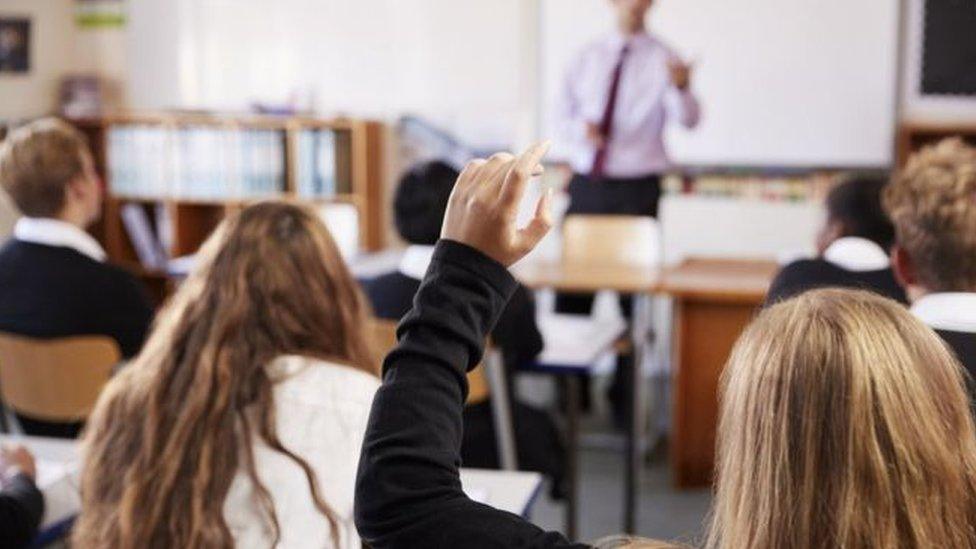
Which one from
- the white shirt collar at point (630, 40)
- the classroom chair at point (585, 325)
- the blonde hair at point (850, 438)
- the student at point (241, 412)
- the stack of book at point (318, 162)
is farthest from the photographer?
the stack of book at point (318, 162)

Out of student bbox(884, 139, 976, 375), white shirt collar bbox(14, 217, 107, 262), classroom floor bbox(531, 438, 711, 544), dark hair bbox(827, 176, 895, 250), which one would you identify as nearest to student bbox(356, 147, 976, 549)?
student bbox(884, 139, 976, 375)

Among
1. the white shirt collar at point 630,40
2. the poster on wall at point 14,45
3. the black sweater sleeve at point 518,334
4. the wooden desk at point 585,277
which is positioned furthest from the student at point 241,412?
the poster on wall at point 14,45

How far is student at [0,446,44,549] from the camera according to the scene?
173 cm

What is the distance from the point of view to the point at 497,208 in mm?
824

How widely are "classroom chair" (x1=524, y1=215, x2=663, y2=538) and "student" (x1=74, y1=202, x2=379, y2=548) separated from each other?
4.74ft

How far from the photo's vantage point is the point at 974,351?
1.71 meters

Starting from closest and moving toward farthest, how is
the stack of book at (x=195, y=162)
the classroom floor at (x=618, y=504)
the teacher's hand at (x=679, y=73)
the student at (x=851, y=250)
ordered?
the student at (x=851, y=250) → the classroom floor at (x=618, y=504) → the teacher's hand at (x=679, y=73) → the stack of book at (x=195, y=162)

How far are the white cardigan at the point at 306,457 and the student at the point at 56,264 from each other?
141 centimetres

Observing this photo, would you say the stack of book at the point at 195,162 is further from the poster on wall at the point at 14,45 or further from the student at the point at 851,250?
the student at the point at 851,250

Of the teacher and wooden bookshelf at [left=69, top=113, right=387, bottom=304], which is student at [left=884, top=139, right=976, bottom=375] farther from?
wooden bookshelf at [left=69, top=113, right=387, bottom=304]

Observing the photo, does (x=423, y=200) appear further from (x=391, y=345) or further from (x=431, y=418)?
(x=431, y=418)

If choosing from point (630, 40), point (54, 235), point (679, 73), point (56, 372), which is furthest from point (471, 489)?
point (630, 40)

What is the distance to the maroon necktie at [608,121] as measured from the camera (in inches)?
203

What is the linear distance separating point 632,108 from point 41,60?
306 centimetres
